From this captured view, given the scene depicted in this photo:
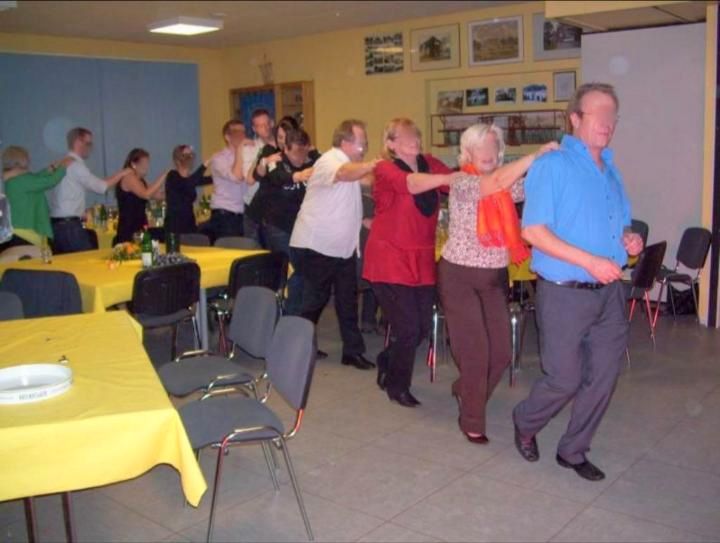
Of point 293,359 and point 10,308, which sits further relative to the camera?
point 10,308

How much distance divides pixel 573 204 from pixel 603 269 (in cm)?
30

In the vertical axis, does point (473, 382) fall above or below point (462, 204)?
below

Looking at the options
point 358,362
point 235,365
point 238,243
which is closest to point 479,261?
point 235,365

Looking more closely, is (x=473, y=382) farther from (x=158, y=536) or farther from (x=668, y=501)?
(x=158, y=536)

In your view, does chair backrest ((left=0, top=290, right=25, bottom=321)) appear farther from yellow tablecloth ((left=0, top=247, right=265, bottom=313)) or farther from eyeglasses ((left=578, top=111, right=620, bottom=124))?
eyeglasses ((left=578, top=111, right=620, bottom=124))

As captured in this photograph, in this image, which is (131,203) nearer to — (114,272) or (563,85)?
(114,272)

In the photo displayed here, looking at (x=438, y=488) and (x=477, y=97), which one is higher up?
(x=477, y=97)

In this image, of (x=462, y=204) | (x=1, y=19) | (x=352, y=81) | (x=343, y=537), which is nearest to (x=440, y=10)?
(x=352, y=81)

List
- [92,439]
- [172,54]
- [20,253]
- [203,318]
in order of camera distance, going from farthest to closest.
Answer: [172,54], [20,253], [203,318], [92,439]

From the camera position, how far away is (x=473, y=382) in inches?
144

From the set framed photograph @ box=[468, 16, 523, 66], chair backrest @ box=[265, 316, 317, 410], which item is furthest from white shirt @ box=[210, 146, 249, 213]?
chair backrest @ box=[265, 316, 317, 410]

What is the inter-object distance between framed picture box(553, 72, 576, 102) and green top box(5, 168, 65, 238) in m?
4.62

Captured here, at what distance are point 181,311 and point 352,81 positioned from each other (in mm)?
5247

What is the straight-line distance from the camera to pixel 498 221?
136 inches
